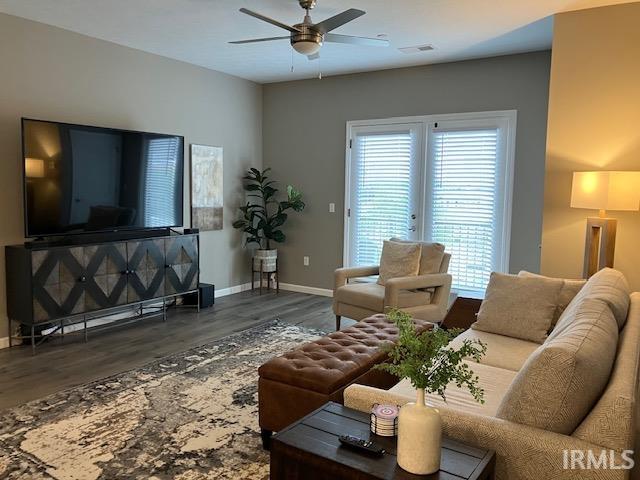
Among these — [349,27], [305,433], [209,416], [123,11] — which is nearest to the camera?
[305,433]

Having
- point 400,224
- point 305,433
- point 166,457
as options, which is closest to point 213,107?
point 400,224

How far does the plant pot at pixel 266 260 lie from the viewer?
6.58m

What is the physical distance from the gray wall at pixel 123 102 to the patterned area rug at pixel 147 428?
1.69 meters

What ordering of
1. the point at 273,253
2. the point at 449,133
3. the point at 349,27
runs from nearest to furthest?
the point at 349,27, the point at 449,133, the point at 273,253

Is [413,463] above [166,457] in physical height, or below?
above

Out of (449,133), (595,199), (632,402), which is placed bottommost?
(632,402)

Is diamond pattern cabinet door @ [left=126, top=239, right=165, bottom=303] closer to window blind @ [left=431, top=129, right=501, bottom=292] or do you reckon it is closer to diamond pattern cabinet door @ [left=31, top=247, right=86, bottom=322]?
diamond pattern cabinet door @ [left=31, top=247, right=86, bottom=322]

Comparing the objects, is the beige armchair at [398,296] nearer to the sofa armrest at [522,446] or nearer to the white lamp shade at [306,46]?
the white lamp shade at [306,46]

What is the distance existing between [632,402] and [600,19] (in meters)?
3.42

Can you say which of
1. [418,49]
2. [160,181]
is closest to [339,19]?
[418,49]

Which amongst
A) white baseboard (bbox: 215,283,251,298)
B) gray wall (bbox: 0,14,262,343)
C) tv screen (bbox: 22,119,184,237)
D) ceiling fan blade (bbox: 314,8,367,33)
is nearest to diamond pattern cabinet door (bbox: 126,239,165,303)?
tv screen (bbox: 22,119,184,237)

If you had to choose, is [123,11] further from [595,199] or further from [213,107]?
[595,199]

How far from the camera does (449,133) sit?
5641mm

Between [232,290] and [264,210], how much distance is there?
120 cm
